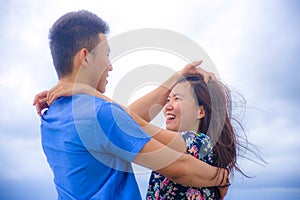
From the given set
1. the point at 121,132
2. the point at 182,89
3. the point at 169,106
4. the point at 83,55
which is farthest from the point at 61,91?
the point at 182,89

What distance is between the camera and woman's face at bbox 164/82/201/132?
346cm

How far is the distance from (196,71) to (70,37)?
142cm

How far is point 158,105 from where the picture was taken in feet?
11.9

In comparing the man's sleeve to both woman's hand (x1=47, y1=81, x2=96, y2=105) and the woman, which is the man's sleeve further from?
the woman

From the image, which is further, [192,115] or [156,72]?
[156,72]

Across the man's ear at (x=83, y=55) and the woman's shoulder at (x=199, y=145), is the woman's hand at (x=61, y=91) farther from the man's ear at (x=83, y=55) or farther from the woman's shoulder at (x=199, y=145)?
the woman's shoulder at (x=199, y=145)

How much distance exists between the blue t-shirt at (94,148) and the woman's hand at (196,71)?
1495 millimetres

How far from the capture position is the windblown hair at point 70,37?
9.04 feet

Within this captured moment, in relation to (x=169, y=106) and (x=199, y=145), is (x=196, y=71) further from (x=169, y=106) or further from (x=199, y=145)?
(x=199, y=145)

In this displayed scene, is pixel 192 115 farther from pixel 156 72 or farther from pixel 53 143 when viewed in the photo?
pixel 53 143

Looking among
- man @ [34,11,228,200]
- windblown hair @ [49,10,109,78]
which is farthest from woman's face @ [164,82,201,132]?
windblown hair @ [49,10,109,78]

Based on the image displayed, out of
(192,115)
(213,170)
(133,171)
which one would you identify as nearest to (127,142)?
(133,171)

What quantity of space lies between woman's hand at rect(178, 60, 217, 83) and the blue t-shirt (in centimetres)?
149

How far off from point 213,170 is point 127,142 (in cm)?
83
